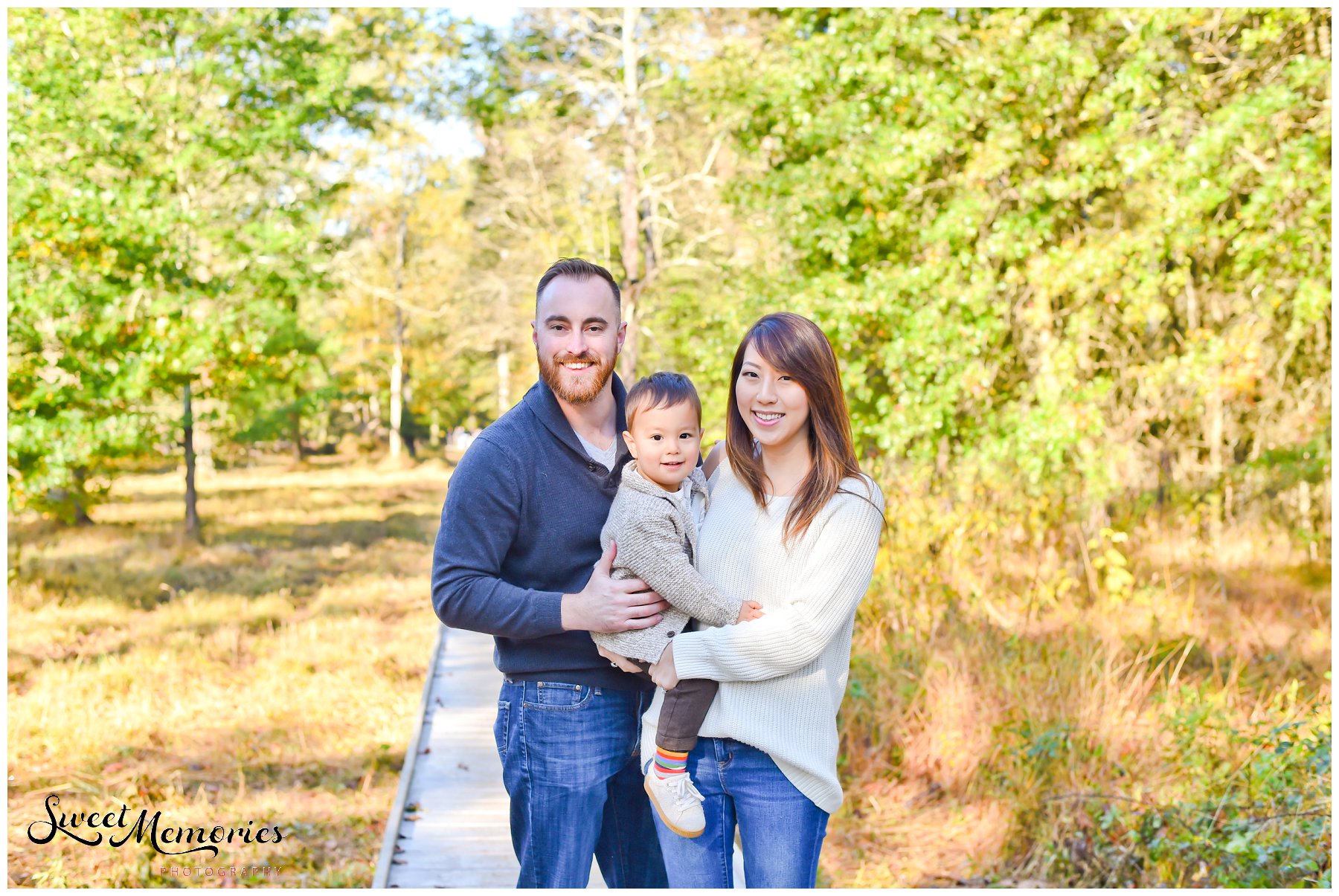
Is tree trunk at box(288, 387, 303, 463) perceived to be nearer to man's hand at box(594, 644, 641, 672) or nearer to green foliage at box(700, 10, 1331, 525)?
green foliage at box(700, 10, 1331, 525)

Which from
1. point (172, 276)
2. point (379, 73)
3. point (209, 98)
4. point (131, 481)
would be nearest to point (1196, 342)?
point (172, 276)

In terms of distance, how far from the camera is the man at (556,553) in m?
2.77

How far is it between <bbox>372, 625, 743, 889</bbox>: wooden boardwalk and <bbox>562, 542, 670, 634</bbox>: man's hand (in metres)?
2.05

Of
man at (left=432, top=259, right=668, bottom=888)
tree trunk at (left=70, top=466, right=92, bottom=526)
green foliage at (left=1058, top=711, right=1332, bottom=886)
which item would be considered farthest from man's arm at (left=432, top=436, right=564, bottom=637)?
tree trunk at (left=70, top=466, right=92, bottom=526)

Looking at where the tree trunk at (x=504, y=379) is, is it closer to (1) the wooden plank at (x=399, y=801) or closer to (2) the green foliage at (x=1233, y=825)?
(1) the wooden plank at (x=399, y=801)

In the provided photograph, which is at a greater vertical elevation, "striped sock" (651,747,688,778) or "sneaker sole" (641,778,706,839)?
"striped sock" (651,747,688,778)

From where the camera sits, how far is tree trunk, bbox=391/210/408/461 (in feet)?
107

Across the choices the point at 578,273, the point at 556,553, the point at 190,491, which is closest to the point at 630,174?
the point at 190,491

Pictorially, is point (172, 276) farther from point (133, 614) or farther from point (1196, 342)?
point (1196, 342)

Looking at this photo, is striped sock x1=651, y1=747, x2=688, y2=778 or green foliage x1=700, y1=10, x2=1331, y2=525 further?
green foliage x1=700, y1=10, x2=1331, y2=525

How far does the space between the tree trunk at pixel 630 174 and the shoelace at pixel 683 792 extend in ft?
43.5

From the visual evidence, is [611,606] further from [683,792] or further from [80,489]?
[80,489]

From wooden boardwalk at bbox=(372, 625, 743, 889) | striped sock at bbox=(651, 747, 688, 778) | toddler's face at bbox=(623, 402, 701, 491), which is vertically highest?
toddler's face at bbox=(623, 402, 701, 491)

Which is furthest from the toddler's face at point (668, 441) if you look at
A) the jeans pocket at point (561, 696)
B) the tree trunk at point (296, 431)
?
the tree trunk at point (296, 431)
